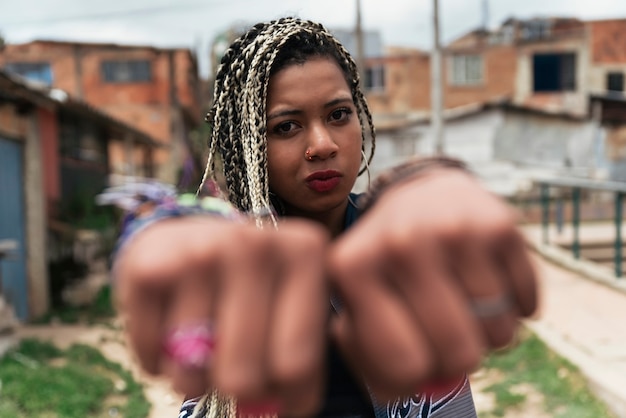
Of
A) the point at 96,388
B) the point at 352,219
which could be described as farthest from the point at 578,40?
the point at 352,219

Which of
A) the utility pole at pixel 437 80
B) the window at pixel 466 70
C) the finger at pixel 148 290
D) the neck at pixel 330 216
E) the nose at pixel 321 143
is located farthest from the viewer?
the window at pixel 466 70

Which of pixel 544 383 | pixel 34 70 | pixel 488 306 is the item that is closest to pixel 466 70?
pixel 34 70

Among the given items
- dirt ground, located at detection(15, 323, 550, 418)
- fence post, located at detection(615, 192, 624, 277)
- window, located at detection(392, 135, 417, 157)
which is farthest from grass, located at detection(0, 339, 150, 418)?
window, located at detection(392, 135, 417, 157)

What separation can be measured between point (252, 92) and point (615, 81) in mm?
28034

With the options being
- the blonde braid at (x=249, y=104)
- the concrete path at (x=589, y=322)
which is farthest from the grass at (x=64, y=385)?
the blonde braid at (x=249, y=104)

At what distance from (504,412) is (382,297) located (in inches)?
154

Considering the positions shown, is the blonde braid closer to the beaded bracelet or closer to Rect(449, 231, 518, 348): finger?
the beaded bracelet

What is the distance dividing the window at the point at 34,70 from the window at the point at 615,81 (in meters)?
20.7

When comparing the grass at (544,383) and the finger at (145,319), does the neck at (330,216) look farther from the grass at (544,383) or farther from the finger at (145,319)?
the grass at (544,383)

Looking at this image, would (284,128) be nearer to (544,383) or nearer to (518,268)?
(518,268)

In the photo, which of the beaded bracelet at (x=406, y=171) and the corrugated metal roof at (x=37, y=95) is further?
the corrugated metal roof at (x=37, y=95)

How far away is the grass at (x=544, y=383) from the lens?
12.6 feet

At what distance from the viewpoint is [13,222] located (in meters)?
7.40

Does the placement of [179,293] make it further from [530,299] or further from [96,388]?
[96,388]
